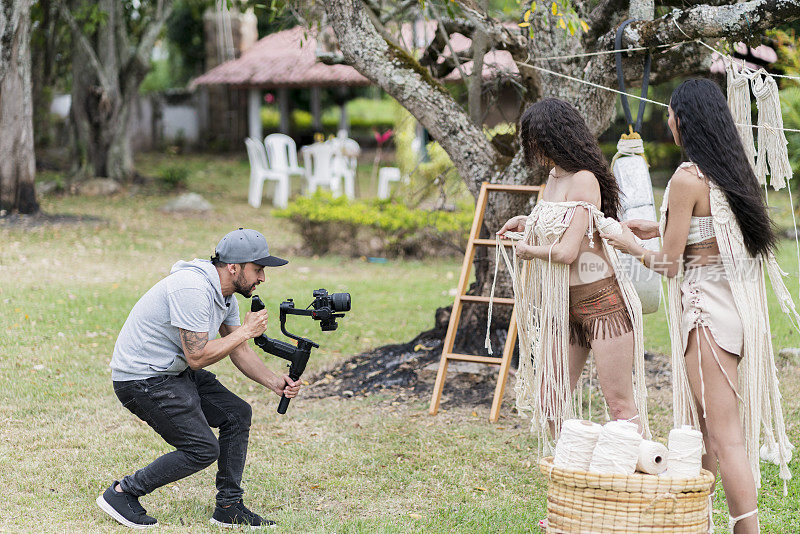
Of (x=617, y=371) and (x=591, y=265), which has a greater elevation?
(x=591, y=265)

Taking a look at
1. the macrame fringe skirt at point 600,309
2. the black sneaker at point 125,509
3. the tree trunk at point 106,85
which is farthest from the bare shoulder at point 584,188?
the tree trunk at point 106,85

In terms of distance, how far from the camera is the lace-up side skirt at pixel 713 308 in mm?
3062

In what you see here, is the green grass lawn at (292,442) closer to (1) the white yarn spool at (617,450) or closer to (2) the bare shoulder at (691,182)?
(1) the white yarn spool at (617,450)

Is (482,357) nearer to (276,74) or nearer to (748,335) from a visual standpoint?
(748,335)

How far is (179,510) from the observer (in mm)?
3826

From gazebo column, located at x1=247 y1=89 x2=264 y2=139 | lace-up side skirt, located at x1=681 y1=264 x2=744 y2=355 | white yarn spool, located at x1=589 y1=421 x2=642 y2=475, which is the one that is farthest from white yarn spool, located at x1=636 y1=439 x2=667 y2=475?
gazebo column, located at x1=247 y1=89 x2=264 y2=139

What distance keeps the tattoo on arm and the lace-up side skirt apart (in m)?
1.81

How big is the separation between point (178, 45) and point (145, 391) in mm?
23732

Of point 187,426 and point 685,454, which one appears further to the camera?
point 187,426

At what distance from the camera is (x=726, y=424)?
3070 millimetres

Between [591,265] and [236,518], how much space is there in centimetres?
182

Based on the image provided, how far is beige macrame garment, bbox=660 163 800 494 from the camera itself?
3.06 metres

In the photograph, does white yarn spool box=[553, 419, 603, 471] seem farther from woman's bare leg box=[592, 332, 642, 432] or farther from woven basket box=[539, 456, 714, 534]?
woman's bare leg box=[592, 332, 642, 432]

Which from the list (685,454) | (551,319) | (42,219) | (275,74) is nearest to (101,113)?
(42,219)
